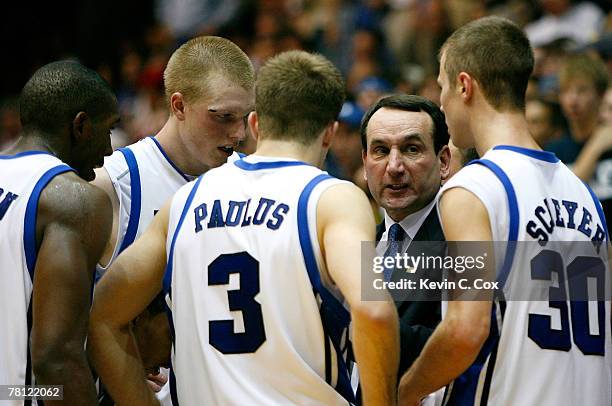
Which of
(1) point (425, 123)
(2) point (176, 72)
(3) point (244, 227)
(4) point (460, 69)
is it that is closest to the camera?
(3) point (244, 227)

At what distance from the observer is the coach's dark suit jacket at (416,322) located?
14.4 ft

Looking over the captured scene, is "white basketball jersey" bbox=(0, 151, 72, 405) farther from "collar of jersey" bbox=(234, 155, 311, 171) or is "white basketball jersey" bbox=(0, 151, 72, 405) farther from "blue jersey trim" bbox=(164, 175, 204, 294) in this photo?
"collar of jersey" bbox=(234, 155, 311, 171)

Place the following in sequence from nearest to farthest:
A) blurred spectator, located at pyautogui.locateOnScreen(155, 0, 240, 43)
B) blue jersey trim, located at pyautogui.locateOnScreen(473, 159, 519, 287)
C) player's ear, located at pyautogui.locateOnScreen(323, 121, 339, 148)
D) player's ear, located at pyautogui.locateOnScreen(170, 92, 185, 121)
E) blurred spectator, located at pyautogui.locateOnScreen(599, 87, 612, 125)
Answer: blue jersey trim, located at pyautogui.locateOnScreen(473, 159, 519, 287) → player's ear, located at pyautogui.locateOnScreen(323, 121, 339, 148) → player's ear, located at pyautogui.locateOnScreen(170, 92, 185, 121) → blurred spectator, located at pyautogui.locateOnScreen(599, 87, 612, 125) → blurred spectator, located at pyautogui.locateOnScreen(155, 0, 240, 43)

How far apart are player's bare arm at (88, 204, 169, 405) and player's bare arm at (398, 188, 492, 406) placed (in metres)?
1.17

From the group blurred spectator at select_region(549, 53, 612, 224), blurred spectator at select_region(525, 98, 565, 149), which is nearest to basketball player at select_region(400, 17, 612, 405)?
blurred spectator at select_region(549, 53, 612, 224)

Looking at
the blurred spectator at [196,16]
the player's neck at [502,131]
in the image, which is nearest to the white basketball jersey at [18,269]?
the player's neck at [502,131]

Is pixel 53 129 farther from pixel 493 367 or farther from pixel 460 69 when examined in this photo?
pixel 493 367

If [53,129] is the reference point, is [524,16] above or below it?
above

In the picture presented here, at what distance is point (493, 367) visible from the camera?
4.14 meters

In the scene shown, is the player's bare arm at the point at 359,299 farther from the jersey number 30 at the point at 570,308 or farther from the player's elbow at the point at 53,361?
the player's elbow at the point at 53,361

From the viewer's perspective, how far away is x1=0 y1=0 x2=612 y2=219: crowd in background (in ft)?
28.5

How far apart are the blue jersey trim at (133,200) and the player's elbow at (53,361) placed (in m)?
1.01

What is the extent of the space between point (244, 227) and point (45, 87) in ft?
4.07

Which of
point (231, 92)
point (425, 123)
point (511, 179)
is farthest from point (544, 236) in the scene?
point (231, 92)
